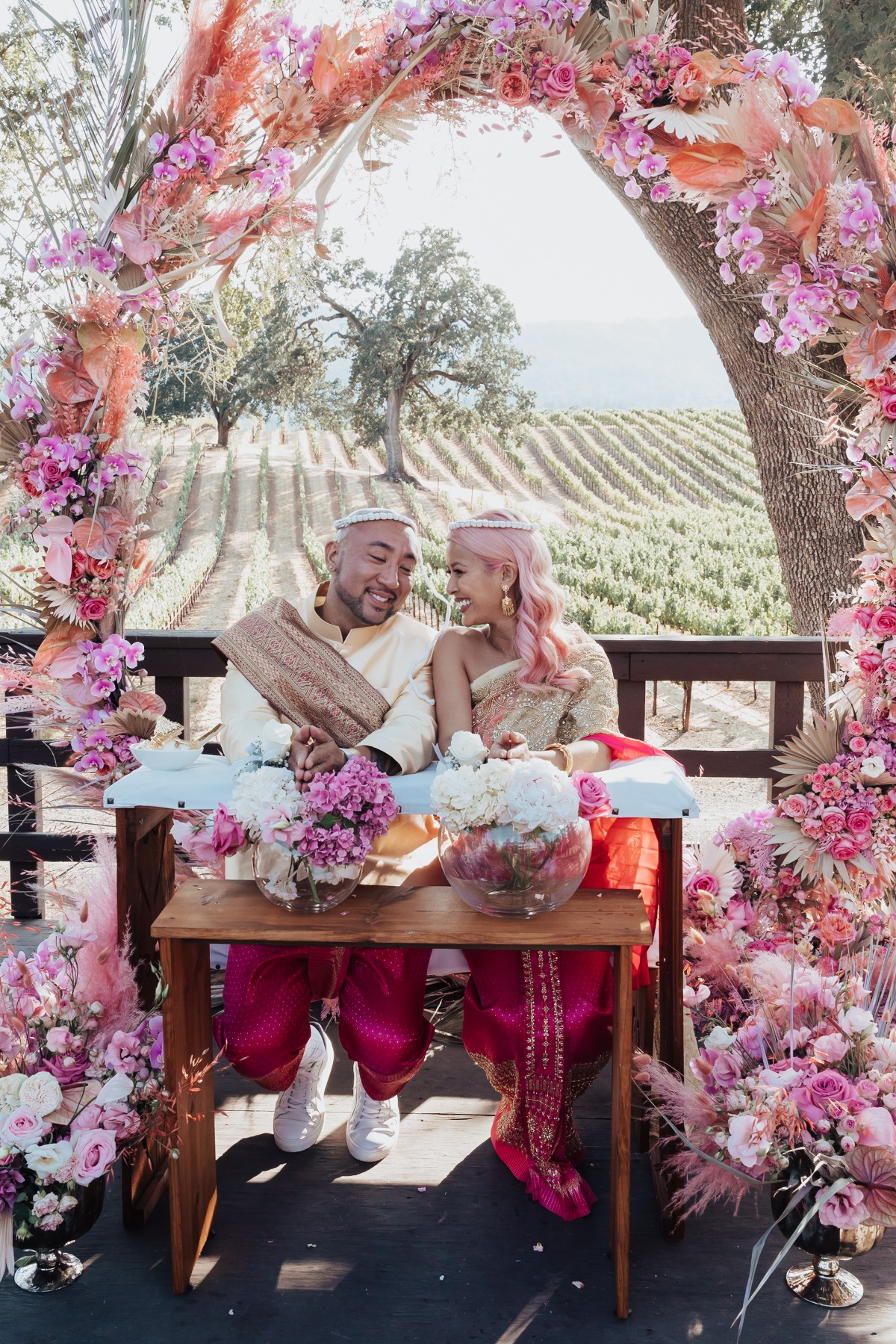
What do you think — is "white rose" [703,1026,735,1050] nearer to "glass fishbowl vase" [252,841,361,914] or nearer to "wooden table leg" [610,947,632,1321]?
"wooden table leg" [610,947,632,1321]

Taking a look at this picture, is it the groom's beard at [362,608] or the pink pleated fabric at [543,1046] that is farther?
the groom's beard at [362,608]

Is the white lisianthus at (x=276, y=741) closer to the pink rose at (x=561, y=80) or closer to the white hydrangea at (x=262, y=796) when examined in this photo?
the white hydrangea at (x=262, y=796)

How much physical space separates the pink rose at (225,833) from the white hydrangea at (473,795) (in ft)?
1.25

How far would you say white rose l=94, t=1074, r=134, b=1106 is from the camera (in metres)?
1.87

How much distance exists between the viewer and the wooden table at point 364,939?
1761 millimetres

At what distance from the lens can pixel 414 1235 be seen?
200 centimetres

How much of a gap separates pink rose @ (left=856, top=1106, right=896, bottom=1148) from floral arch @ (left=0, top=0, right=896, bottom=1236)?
0.37 meters

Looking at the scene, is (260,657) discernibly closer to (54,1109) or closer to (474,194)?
(54,1109)

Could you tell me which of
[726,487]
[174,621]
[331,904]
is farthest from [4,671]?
[726,487]

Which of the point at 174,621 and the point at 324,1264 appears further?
the point at 174,621

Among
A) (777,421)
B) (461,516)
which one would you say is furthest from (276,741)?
(461,516)

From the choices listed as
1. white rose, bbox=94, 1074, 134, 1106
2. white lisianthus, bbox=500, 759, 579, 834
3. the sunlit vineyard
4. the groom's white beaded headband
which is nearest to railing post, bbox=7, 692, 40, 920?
the groom's white beaded headband

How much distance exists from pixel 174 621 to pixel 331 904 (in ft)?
30.4

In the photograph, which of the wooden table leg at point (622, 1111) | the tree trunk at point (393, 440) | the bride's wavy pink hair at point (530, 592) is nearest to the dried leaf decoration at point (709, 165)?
the bride's wavy pink hair at point (530, 592)
